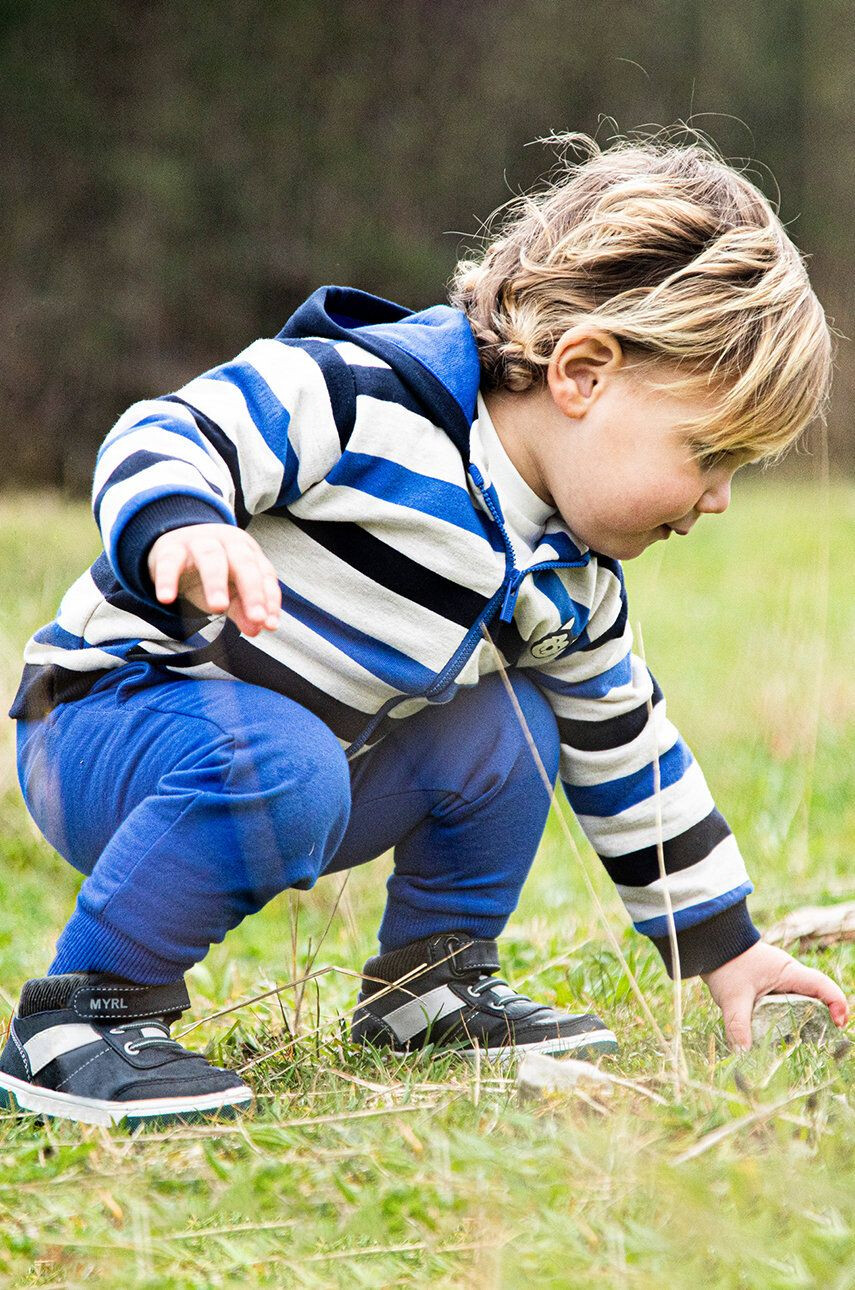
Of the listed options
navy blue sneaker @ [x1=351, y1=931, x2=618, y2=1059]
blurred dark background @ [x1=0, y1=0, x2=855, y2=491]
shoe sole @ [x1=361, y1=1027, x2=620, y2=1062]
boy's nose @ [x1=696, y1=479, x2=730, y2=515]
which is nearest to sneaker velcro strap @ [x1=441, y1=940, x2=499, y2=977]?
navy blue sneaker @ [x1=351, y1=931, x2=618, y2=1059]

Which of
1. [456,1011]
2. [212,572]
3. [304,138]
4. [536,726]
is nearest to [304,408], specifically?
[212,572]

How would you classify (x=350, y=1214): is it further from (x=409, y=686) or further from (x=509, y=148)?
(x=509, y=148)

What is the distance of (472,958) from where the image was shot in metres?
1.69

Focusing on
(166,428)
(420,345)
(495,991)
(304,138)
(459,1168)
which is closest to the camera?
(459,1168)

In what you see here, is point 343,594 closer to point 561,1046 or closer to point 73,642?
point 73,642

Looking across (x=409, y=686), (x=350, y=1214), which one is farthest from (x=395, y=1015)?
(x=350, y=1214)

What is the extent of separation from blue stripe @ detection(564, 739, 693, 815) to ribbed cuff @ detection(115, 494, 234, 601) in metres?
0.71

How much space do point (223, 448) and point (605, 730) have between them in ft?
1.99

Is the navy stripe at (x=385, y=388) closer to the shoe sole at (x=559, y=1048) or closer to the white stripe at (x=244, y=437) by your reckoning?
the white stripe at (x=244, y=437)

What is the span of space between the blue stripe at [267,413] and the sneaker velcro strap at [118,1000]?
50cm

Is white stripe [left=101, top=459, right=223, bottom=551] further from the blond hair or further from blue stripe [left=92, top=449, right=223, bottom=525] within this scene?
the blond hair

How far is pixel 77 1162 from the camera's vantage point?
1.25m

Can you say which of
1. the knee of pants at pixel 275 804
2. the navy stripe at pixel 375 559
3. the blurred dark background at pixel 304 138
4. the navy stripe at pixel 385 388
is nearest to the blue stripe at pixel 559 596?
the navy stripe at pixel 375 559

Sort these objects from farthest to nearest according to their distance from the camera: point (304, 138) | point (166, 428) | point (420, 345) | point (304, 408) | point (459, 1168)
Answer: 1. point (304, 138)
2. point (420, 345)
3. point (304, 408)
4. point (166, 428)
5. point (459, 1168)
